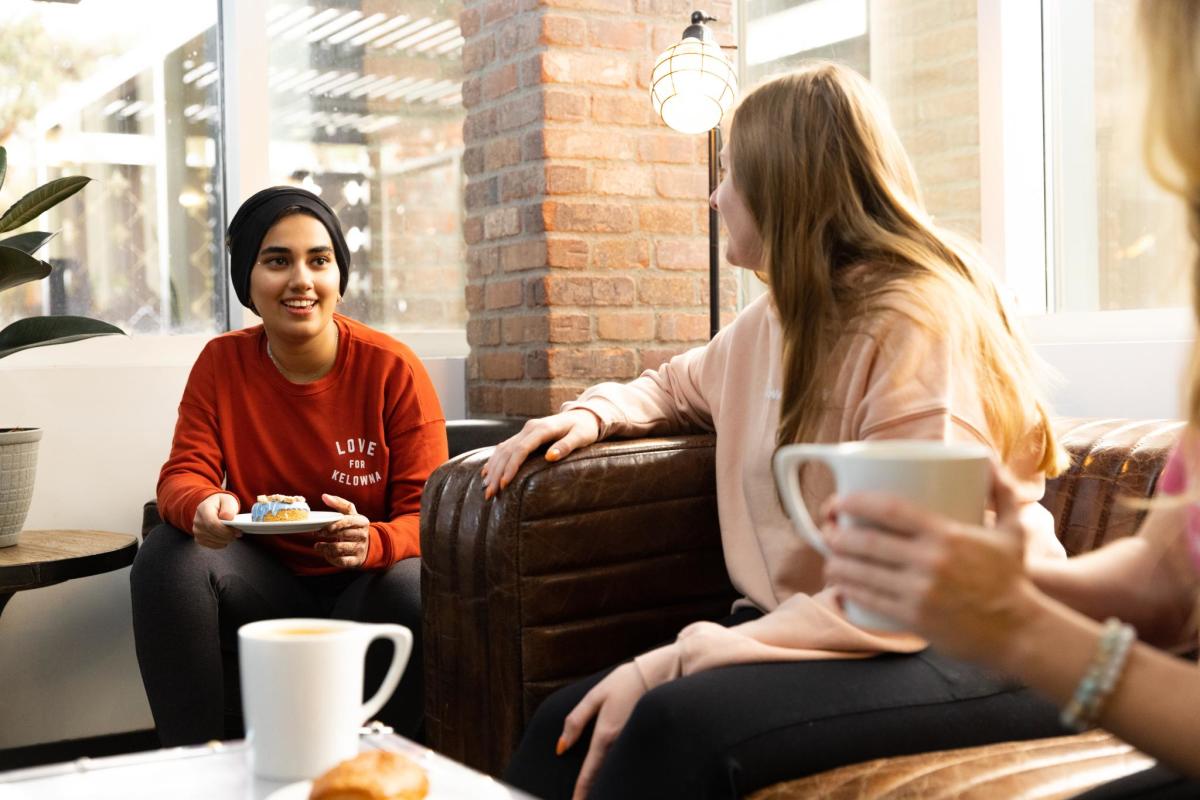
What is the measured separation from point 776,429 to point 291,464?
1160 mm

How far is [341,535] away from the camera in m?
2.10

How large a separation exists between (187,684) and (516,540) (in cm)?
79

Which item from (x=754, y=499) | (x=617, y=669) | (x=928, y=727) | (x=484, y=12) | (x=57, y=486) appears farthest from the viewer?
(x=484, y=12)

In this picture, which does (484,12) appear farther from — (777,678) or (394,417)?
(777,678)

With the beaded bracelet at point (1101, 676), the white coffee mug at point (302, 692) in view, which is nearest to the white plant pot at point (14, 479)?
the white coffee mug at point (302, 692)

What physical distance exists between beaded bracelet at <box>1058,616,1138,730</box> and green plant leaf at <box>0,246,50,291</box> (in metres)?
2.11

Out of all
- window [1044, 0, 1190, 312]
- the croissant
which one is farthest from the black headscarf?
the croissant

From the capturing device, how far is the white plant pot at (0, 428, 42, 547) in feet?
7.70

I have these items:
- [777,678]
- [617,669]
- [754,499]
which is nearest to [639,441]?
[754,499]

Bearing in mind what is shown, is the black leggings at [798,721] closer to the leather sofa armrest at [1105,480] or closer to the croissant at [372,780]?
the croissant at [372,780]

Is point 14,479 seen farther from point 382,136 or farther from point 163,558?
point 382,136

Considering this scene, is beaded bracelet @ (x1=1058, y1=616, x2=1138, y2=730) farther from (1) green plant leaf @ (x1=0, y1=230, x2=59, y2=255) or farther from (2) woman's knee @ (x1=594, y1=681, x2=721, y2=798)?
(1) green plant leaf @ (x1=0, y1=230, x2=59, y2=255)

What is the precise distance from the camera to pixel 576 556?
1632 millimetres

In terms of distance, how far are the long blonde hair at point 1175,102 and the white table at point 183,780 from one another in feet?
1.99
